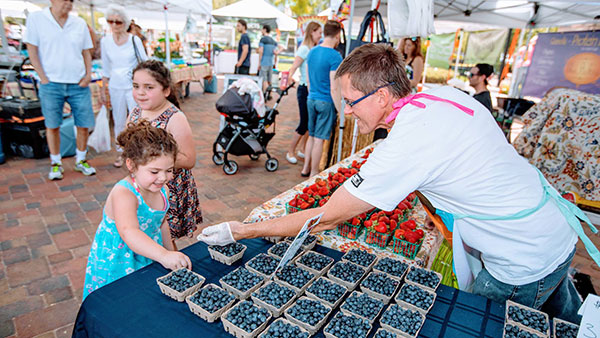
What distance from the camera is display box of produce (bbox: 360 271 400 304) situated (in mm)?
1361

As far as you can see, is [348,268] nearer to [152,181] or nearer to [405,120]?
[405,120]

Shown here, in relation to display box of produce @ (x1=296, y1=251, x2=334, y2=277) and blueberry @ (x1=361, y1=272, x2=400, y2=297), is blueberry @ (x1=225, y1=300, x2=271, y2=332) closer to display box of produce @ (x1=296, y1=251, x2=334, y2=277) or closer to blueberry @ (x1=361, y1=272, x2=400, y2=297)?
display box of produce @ (x1=296, y1=251, x2=334, y2=277)

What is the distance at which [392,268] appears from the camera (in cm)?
154

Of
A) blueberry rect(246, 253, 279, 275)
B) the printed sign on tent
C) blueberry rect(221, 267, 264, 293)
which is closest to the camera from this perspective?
blueberry rect(221, 267, 264, 293)

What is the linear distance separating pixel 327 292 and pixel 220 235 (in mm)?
509

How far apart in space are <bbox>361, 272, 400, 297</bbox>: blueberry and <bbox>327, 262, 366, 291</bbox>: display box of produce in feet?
0.12

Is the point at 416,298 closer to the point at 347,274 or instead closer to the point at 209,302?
the point at 347,274

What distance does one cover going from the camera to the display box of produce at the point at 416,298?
1.31 metres

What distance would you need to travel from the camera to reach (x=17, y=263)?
2758 millimetres

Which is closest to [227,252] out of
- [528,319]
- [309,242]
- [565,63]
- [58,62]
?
[309,242]

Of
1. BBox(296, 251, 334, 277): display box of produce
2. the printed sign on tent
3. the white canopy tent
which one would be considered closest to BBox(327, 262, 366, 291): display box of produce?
BBox(296, 251, 334, 277): display box of produce

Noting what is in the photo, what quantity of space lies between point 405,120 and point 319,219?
511 mm

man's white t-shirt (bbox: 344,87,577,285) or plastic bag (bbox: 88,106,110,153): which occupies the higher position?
man's white t-shirt (bbox: 344,87,577,285)

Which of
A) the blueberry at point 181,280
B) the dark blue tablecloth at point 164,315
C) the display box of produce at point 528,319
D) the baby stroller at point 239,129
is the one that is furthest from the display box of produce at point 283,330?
the baby stroller at point 239,129
